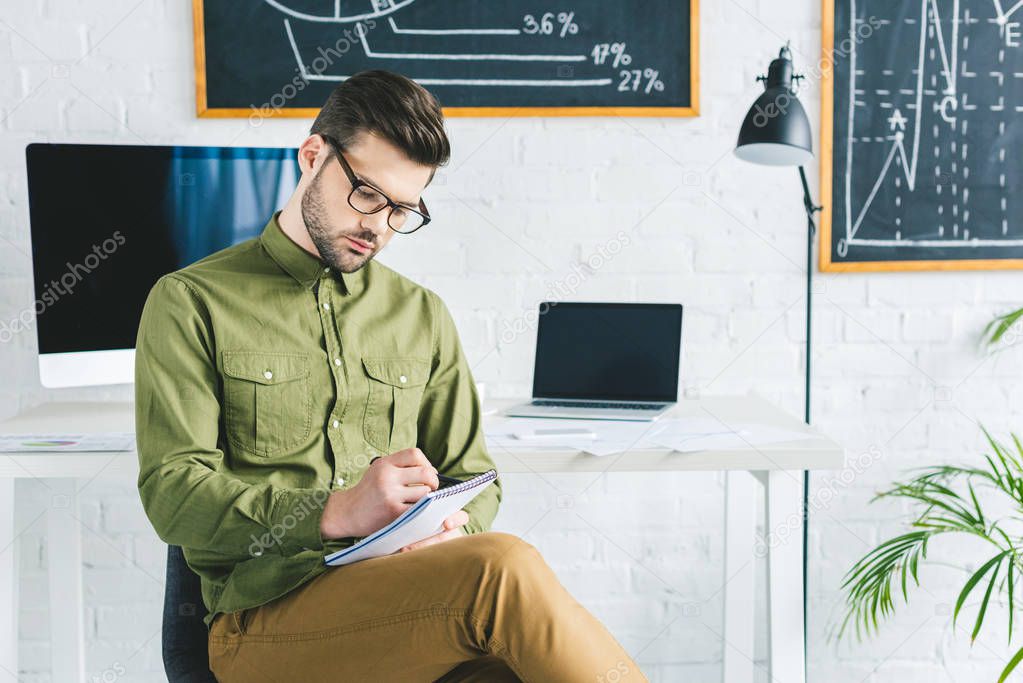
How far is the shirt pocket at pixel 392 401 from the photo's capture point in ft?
4.12

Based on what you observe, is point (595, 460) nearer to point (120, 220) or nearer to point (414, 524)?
point (414, 524)

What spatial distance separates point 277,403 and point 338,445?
10cm

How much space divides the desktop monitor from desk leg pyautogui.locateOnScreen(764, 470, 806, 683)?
1072 millimetres

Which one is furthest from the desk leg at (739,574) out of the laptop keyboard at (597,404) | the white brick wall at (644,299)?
the laptop keyboard at (597,404)

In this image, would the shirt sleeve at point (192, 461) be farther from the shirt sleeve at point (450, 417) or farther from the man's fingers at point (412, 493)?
the shirt sleeve at point (450, 417)

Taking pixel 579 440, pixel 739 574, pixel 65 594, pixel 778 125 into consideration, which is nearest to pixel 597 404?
→ pixel 579 440

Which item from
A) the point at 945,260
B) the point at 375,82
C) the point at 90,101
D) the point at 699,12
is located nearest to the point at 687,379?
the point at 945,260

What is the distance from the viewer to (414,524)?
974mm

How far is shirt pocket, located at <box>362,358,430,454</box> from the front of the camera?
1.26 m

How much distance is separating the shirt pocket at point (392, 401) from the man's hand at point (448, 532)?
17 centimetres

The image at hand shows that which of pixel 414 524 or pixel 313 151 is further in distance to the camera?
pixel 313 151

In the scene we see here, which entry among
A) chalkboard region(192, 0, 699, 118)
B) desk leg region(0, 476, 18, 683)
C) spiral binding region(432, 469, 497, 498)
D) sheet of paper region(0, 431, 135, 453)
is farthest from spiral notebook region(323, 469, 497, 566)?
chalkboard region(192, 0, 699, 118)

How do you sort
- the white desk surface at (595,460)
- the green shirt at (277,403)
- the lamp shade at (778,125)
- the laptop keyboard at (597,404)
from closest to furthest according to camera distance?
the green shirt at (277,403) → the white desk surface at (595,460) → the lamp shade at (778,125) → the laptop keyboard at (597,404)

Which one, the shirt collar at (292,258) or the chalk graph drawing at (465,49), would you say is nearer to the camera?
the shirt collar at (292,258)
